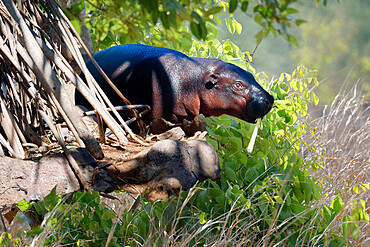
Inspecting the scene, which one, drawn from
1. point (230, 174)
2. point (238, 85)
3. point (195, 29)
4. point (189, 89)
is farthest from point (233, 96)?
point (195, 29)

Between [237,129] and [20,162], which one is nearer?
[20,162]

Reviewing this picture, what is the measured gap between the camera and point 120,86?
1998mm

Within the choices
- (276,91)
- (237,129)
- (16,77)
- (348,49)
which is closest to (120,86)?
(16,77)

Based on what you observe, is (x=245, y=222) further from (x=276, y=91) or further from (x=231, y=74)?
(x=276, y=91)

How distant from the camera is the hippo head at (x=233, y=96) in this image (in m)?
1.90

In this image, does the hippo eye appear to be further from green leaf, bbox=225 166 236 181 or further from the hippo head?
green leaf, bbox=225 166 236 181

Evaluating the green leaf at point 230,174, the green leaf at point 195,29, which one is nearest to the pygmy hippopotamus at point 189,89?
the green leaf at point 230,174

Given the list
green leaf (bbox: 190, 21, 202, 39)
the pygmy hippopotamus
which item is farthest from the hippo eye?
green leaf (bbox: 190, 21, 202, 39)

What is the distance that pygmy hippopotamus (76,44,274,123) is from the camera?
1.90 metres

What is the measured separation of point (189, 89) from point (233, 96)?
0.59 ft

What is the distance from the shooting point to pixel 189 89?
1.92 metres

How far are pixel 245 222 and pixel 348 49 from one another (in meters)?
9.44

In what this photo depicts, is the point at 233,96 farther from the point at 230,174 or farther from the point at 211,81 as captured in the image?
the point at 230,174

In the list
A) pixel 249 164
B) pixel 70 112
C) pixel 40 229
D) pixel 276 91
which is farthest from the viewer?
pixel 276 91
